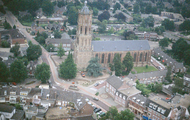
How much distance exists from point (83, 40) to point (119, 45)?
1798cm

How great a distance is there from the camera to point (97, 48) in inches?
4050

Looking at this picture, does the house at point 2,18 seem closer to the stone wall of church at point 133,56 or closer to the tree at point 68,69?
the tree at point 68,69

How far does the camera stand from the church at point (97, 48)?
3829 inches

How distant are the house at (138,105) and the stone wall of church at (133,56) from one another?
31.2 metres

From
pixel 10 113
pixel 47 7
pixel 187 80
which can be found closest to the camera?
pixel 10 113

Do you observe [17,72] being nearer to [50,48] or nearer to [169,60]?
[50,48]

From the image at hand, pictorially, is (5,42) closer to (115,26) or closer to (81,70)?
(81,70)

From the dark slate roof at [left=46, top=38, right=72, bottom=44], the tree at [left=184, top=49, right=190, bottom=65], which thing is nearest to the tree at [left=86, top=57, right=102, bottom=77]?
the dark slate roof at [left=46, top=38, right=72, bottom=44]

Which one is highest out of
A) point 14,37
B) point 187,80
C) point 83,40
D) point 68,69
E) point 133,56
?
point 83,40

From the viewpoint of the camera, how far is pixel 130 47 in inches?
4250

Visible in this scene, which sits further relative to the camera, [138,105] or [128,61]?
[128,61]

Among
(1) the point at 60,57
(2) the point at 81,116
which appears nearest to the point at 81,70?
(1) the point at 60,57

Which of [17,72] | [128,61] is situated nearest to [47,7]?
[128,61]

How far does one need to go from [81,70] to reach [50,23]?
78.4 m
